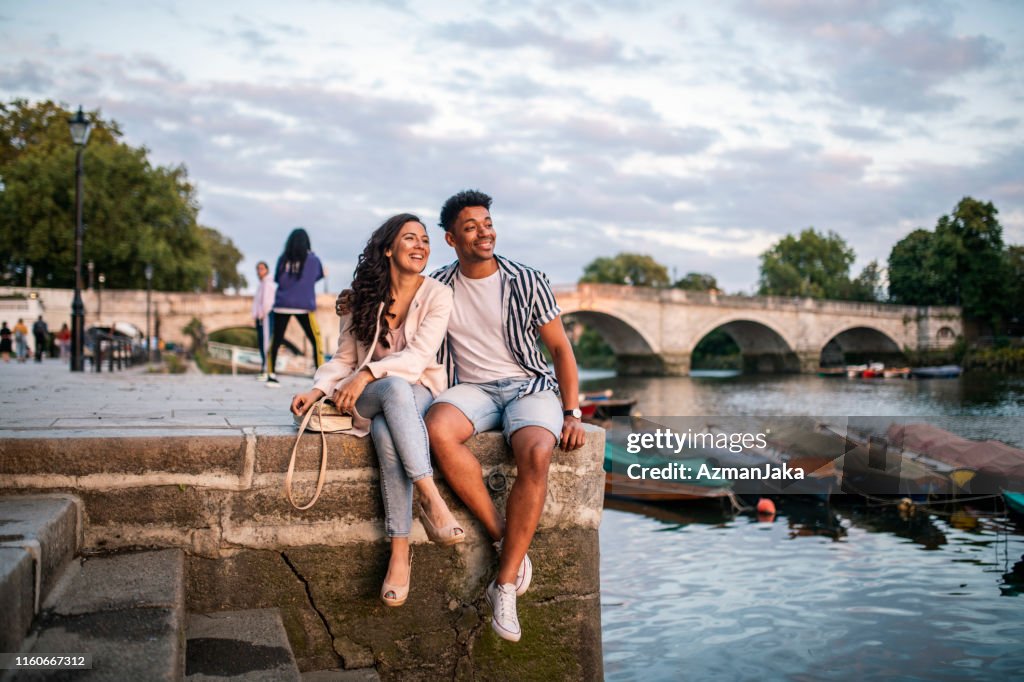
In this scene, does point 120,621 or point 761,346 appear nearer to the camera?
point 120,621

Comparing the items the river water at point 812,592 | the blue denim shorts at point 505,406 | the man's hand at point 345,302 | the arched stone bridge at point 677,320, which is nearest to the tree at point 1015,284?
the arched stone bridge at point 677,320

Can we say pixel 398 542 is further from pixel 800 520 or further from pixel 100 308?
pixel 100 308

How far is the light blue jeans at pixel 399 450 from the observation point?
2695 millimetres

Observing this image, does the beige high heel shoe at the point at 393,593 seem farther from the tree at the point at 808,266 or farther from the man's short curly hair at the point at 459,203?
the tree at the point at 808,266

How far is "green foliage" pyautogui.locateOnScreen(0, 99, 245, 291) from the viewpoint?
31.9 m

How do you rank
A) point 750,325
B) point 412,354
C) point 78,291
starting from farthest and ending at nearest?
point 750,325 < point 78,291 < point 412,354

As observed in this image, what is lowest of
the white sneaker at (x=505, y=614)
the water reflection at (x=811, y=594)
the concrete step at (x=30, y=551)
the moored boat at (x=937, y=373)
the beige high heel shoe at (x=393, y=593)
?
the water reflection at (x=811, y=594)

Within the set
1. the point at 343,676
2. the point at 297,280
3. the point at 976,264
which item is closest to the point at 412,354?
the point at 343,676

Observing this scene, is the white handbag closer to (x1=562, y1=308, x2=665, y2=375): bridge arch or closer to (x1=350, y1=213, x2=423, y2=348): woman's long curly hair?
(x1=350, y1=213, x2=423, y2=348): woman's long curly hair

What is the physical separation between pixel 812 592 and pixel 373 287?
16.0ft

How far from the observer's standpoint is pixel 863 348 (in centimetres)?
5391

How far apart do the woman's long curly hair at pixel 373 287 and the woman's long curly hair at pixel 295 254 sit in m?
4.47

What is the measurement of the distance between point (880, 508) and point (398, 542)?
326 inches

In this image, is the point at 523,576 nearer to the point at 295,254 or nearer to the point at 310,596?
the point at 310,596
